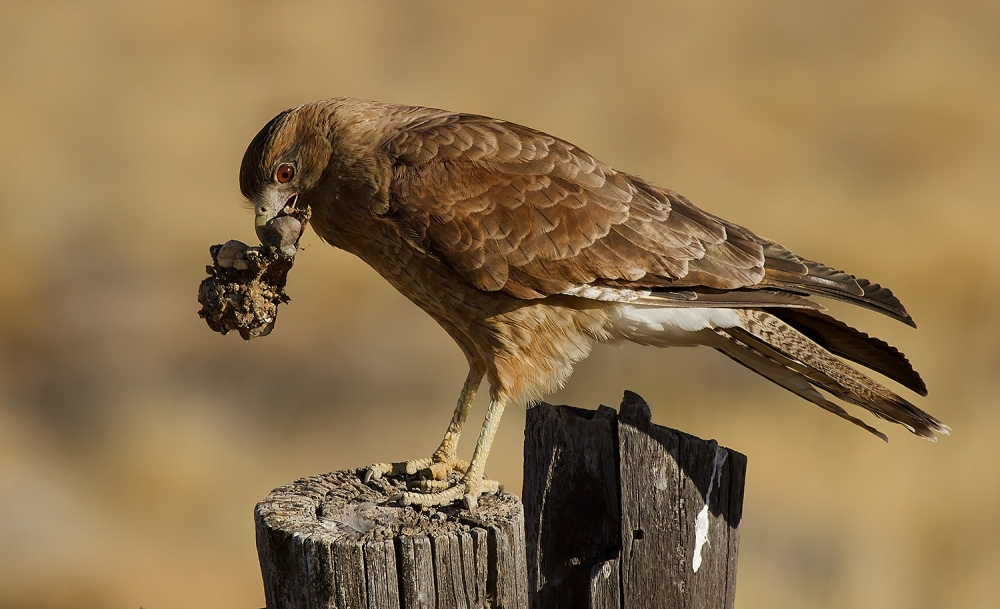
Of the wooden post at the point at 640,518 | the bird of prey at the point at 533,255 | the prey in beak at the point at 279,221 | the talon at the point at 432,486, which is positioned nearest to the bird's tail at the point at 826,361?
the bird of prey at the point at 533,255

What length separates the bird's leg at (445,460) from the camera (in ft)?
12.6

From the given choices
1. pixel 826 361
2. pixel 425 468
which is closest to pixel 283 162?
pixel 425 468

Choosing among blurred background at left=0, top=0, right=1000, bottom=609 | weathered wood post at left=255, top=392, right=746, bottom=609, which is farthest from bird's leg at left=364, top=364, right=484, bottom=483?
blurred background at left=0, top=0, right=1000, bottom=609

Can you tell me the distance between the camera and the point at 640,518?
3.44m

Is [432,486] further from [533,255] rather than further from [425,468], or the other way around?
[533,255]

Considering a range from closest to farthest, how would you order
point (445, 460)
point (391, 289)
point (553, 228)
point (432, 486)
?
point (432, 486) → point (553, 228) → point (445, 460) → point (391, 289)

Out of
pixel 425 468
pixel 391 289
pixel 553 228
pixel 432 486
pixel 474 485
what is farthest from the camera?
pixel 391 289

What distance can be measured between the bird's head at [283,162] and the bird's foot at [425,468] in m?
1.10

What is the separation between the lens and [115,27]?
11.4 m

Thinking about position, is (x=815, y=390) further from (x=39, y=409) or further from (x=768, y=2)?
(x=768, y=2)

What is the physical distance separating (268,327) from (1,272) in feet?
19.1

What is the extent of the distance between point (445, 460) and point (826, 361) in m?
1.67

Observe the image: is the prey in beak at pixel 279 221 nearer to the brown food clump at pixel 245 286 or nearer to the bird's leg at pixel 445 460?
the brown food clump at pixel 245 286

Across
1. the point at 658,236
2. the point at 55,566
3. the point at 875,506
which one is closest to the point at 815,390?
the point at 658,236
